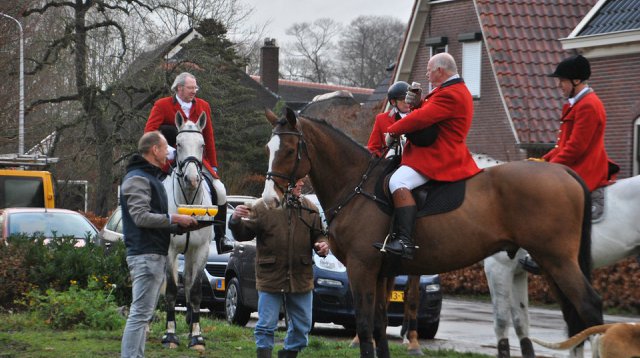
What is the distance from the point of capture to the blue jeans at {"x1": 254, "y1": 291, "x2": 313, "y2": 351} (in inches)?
383

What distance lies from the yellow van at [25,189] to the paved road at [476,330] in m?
13.8

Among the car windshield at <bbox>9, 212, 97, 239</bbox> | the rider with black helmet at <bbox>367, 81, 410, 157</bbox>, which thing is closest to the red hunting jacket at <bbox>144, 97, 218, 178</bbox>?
the rider with black helmet at <bbox>367, 81, 410, 157</bbox>

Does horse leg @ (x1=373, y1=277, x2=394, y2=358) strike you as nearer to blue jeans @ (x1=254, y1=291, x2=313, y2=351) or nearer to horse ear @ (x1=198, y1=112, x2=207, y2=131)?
blue jeans @ (x1=254, y1=291, x2=313, y2=351)

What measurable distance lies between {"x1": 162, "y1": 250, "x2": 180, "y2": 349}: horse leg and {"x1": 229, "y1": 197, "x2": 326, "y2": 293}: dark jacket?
2724 mm

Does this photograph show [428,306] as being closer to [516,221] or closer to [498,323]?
[498,323]

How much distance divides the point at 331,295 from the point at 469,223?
5.68m

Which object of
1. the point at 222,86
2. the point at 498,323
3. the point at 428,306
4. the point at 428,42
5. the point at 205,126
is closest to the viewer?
the point at 498,323

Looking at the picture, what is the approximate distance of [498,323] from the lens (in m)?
11.3

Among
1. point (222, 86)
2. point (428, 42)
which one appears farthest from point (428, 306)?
point (222, 86)

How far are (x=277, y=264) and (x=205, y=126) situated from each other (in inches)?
131

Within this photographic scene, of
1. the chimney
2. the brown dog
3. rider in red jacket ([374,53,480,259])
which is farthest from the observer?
the chimney

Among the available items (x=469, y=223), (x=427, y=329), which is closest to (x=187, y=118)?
(x=469, y=223)

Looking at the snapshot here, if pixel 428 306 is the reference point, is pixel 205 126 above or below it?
above

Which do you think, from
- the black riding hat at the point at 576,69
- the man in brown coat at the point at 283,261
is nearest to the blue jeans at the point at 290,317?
the man in brown coat at the point at 283,261
